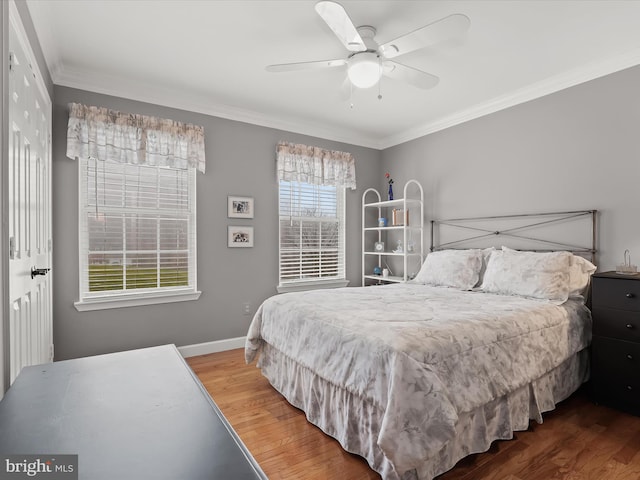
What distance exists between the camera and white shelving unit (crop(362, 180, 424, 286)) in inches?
168

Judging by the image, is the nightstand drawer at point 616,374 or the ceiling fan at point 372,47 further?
the nightstand drawer at point 616,374

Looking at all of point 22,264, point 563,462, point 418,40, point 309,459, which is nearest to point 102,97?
point 22,264

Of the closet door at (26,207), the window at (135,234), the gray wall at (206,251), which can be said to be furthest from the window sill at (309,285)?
the closet door at (26,207)

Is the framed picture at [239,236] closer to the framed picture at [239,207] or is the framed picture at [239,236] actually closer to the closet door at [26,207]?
the framed picture at [239,207]

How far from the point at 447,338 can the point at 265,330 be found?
1489 mm

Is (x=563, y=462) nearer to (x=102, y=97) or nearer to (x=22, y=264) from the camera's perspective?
(x=22, y=264)

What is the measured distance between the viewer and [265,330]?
276 cm

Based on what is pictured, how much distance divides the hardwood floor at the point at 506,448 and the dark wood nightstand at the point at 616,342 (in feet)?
0.44

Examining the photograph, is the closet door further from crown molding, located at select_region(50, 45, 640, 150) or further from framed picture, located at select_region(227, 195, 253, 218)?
framed picture, located at select_region(227, 195, 253, 218)

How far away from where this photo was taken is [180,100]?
136 inches

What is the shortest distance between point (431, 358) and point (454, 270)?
192 cm

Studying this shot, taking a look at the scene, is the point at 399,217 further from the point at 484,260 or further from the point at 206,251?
the point at 206,251

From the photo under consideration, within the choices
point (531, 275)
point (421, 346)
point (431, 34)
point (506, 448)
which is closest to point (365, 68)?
point (431, 34)

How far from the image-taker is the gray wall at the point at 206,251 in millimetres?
2990
